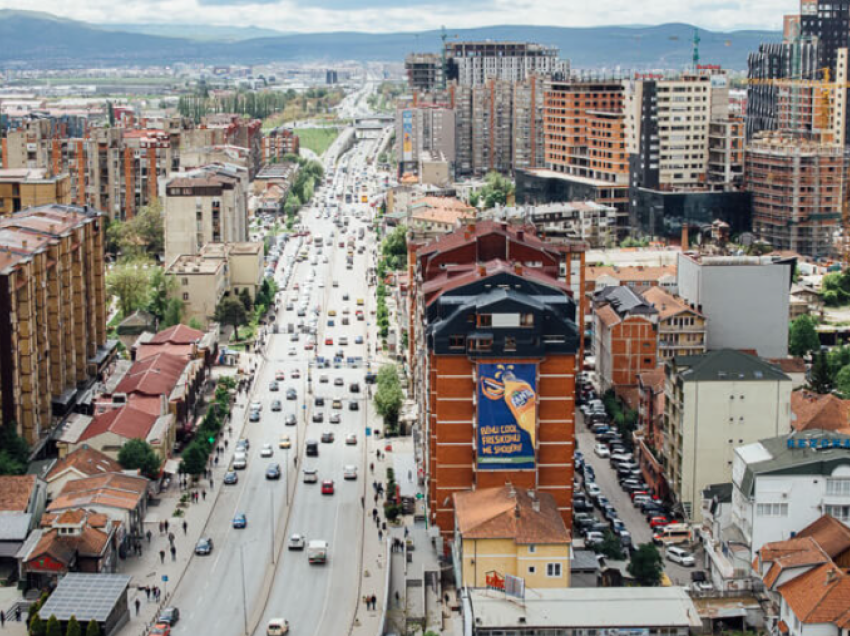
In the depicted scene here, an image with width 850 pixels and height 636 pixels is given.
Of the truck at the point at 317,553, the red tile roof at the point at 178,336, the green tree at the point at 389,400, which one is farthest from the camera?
the red tile roof at the point at 178,336

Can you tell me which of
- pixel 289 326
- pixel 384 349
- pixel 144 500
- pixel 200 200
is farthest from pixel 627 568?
pixel 200 200

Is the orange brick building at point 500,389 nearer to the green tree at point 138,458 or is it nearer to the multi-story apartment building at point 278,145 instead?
the green tree at point 138,458

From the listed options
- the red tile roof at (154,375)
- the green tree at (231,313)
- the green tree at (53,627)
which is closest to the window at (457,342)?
the green tree at (53,627)

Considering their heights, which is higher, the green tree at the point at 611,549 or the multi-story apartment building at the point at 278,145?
the multi-story apartment building at the point at 278,145

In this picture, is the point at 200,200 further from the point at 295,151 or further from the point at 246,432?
the point at 295,151

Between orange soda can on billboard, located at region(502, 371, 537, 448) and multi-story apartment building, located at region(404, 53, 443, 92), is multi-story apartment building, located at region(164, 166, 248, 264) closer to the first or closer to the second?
orange soda can on billboard, located at region(502, 371, 537, 448)
